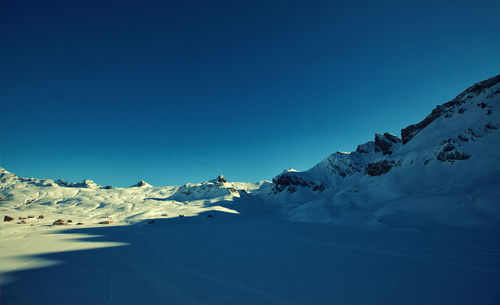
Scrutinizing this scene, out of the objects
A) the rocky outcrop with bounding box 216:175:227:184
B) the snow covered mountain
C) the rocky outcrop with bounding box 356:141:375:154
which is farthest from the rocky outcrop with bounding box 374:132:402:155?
the rocky outcrop with bounding box 216:175:227:184

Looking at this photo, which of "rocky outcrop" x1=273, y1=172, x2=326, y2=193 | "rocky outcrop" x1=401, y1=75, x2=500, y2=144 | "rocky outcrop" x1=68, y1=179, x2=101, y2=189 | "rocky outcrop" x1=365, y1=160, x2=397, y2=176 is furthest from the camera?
"rocky outcrop" x1=68, y1=179, x2=101, y2=189

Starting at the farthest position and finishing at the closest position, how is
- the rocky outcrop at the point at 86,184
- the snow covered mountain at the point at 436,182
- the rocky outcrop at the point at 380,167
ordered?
the rocky outcrop at the point at 86,184, the rocky outcrop at the point at 380,167, the snow covered mountain at the point at 436,182

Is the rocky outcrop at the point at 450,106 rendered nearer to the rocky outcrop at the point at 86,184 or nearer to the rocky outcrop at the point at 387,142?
the rocky outcrop at the point at 387,142

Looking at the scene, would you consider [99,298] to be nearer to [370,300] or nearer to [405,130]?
[370,300]

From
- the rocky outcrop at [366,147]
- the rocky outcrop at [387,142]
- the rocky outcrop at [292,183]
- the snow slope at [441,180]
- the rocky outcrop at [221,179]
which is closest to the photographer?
the snow slope at [441,180]

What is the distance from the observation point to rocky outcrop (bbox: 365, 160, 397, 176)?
35750 mm

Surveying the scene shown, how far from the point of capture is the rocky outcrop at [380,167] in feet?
117

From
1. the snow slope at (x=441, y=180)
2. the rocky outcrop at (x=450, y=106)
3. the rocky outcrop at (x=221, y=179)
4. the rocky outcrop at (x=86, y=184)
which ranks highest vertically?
the rocky outcrop at (x=86, y=184)

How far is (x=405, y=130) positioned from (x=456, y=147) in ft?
96.5

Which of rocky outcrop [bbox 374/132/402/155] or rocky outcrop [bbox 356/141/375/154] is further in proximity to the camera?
rocky outcrop [bbox 356/141/375/154]

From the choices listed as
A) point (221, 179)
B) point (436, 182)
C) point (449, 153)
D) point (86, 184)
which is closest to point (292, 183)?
point (221, 179)

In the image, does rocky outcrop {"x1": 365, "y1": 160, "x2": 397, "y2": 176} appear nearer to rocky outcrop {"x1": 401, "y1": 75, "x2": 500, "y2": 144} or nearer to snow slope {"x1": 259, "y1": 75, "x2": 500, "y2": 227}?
snow slope {"x1": 259, "y1": 75, "x2": 500, "y2": 227}

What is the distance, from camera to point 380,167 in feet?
122

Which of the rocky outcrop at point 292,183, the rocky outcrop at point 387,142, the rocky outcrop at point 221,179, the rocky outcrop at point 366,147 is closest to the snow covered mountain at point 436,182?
the rocky outcrop at point 387,142
